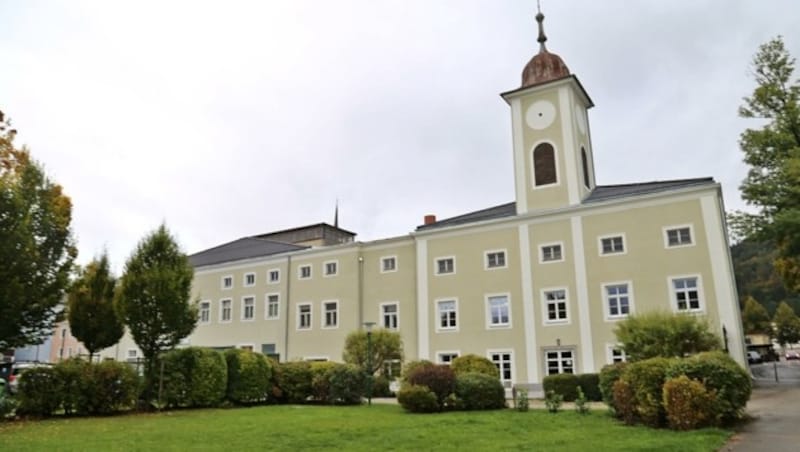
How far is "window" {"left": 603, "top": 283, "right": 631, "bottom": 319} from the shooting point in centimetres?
2358

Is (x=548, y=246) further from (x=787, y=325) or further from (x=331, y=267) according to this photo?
(x=787, y=325)

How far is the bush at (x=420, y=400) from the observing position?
16.1 m

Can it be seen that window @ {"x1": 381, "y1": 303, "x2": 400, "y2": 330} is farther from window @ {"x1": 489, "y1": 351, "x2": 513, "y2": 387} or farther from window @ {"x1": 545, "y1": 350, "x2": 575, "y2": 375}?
window @ {"x1": 545, "y1": 350, "x2": 575, "y2": 375}

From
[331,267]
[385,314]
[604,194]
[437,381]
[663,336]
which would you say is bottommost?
[437,381]

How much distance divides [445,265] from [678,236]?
11.0m

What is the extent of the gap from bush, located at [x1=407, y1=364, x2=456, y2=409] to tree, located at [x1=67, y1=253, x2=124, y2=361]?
1577cm

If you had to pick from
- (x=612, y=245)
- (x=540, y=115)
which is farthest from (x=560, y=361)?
(x=540, y=115)

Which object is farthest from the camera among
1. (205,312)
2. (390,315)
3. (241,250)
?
(241,250)

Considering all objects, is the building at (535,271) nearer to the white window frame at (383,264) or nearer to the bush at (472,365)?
the white window frame at (383,264)

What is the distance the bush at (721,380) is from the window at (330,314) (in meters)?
23.0

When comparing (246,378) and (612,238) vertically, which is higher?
(612,238)

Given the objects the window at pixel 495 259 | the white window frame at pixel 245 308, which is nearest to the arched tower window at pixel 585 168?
the window at pixel 495 259

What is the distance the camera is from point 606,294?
24.0m

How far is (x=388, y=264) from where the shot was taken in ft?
103
